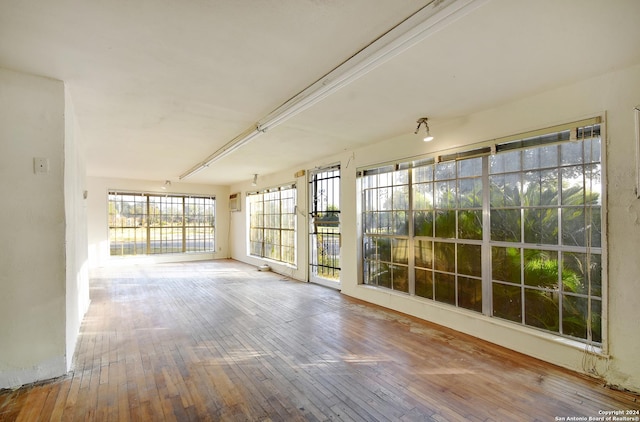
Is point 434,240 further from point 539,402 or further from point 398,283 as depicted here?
point 539,402

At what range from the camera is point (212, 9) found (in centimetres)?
169

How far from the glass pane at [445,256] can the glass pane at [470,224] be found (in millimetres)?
227

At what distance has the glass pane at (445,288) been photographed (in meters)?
3.77

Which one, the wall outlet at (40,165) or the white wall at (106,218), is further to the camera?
the white wall at (106,218)

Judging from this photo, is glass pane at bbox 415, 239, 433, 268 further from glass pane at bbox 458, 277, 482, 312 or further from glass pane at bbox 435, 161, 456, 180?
glass pane at bbox 435, 161, 456, 180

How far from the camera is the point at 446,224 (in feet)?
12.6

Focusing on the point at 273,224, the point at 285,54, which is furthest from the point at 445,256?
the point at 273,224

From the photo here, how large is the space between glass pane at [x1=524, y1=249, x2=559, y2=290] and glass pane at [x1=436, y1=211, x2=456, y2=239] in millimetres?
856

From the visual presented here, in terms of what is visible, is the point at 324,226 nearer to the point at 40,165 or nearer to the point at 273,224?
the point at 273,224

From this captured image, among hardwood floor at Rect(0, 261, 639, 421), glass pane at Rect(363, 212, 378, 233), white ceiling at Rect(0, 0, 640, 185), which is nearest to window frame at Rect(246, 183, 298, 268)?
glass pane at Rect(363, 212, 378, 233)

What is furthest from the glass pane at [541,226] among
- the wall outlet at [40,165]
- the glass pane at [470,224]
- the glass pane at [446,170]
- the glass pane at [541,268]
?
the wall outlet at [40,165]

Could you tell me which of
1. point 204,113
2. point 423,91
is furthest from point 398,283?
point 204,113

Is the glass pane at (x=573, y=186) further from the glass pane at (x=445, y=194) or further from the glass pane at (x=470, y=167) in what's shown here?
the glass pane at (x=445, y=194)

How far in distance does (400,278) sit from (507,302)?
1.49 metres
